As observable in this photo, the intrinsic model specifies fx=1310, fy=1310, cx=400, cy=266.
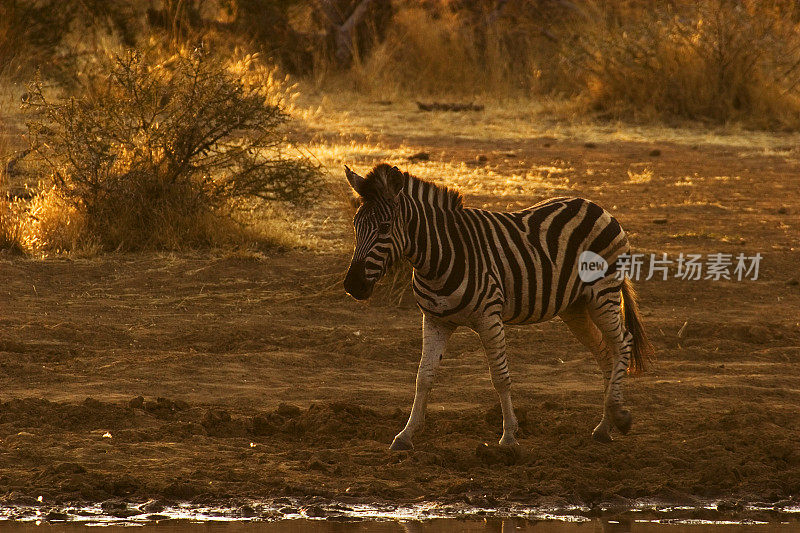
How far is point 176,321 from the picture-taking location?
9.25 meters

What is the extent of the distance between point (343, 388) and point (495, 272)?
1.87m

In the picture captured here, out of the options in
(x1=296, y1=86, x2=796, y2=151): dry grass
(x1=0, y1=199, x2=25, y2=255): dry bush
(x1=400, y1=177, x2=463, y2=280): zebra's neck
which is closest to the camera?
(x1=400, y1=177, x2=463, y2=280): zebra's neck

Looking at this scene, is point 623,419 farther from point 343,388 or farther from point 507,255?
point 343,388

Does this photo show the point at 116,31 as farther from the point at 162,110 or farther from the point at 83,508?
the point at 83,508

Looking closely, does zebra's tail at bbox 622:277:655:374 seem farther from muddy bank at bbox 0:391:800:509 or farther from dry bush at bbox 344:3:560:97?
dry bush at bbox 344:3:560:97

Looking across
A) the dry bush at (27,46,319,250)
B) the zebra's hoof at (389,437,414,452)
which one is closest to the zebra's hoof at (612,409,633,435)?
the zebra's hoof at (389,437,414,452)

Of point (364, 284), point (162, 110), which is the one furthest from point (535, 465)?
point (162, 110)

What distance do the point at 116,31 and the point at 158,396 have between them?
42.2 feet

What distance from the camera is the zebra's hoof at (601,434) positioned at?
659 centimetres

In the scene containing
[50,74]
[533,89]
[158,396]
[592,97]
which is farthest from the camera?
[533,89]

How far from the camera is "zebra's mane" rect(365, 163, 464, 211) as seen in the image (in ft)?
19.2

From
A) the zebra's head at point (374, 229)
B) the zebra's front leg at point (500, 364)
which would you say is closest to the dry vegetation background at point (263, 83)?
the zebra's front leg at point (500, 364)

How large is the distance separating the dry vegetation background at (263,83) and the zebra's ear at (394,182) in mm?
5316

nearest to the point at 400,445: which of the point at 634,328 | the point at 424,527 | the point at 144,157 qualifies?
the point at 424,527
